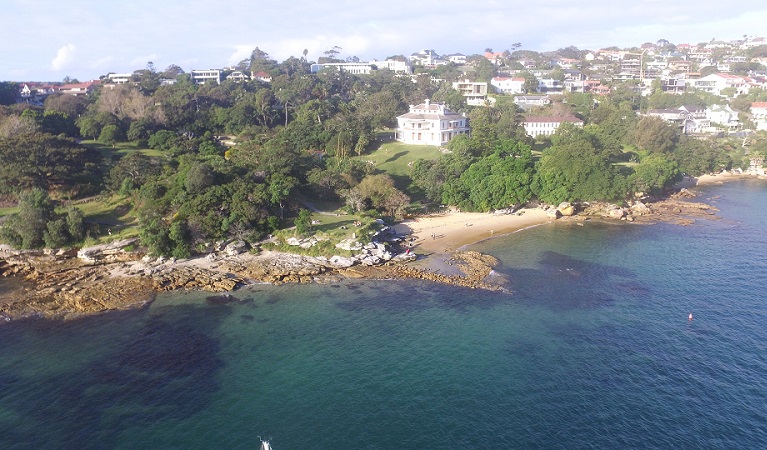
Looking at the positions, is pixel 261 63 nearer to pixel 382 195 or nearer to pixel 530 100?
pixel 530 100

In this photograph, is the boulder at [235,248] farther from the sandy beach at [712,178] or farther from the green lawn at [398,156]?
the sandy beach at [712,178]

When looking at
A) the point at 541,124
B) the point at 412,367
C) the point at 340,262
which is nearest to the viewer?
the point at 412,367

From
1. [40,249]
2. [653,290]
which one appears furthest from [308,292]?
[653,290]

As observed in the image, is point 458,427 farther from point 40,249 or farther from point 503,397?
point 40,249

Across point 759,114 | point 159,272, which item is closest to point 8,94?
point 159,272

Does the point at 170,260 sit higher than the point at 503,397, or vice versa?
the point at 170,260

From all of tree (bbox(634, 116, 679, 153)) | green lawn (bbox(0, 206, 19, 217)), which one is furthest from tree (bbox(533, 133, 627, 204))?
green lawn (bbox(0, 206, 19, 217))

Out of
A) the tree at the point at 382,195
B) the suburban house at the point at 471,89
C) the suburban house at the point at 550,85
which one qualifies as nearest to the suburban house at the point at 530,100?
the suburban house at the point at 471,89
